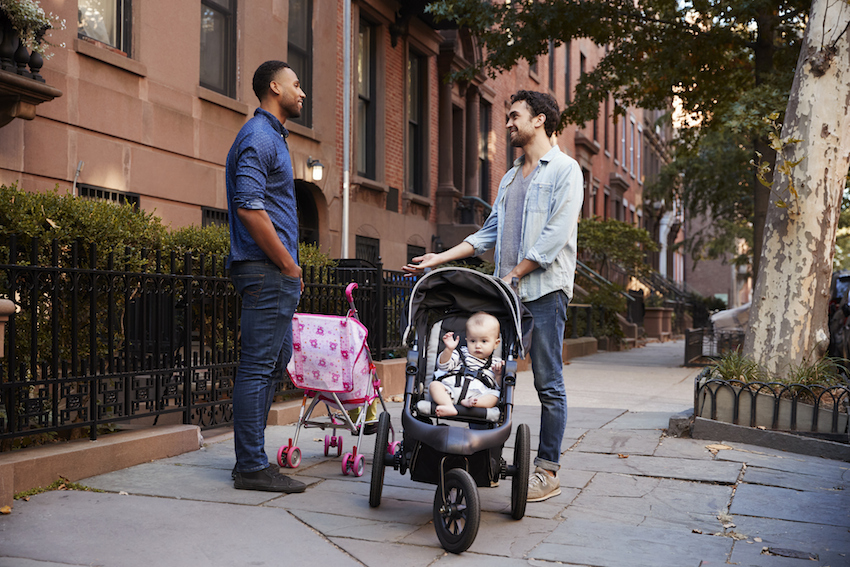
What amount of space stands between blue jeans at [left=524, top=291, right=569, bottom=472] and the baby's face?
0.46 m

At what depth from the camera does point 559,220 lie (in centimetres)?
450

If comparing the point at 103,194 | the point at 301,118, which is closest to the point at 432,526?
the point at 103,194

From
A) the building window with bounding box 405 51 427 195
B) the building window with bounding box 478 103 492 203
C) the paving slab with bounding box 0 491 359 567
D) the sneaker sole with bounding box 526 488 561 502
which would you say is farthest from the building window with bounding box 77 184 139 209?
the building window with bounding box 478 103 492 203

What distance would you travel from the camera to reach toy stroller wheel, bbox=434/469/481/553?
11.7 feet

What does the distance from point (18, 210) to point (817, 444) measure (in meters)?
5.61

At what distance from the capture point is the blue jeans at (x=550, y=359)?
4.52m

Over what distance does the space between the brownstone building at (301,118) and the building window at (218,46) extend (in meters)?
0.02

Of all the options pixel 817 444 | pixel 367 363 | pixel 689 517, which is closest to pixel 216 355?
pixel 367 363

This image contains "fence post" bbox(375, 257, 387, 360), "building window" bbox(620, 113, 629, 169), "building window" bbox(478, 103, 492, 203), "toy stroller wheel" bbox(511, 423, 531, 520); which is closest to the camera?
"toy stroller wheel" bbox(511, 423, 531, 520)

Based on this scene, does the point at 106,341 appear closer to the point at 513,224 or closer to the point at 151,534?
the point at 151,534

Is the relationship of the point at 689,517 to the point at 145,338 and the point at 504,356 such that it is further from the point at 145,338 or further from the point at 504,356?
the point at 145,338

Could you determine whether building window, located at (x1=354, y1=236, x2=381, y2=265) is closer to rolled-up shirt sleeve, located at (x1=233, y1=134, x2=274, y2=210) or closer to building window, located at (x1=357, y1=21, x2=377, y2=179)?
building window, located at (x1=357, y1=21, x2=377, y2=179)

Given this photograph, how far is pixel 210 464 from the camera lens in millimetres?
5340

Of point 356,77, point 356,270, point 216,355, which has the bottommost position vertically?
point 216,355
